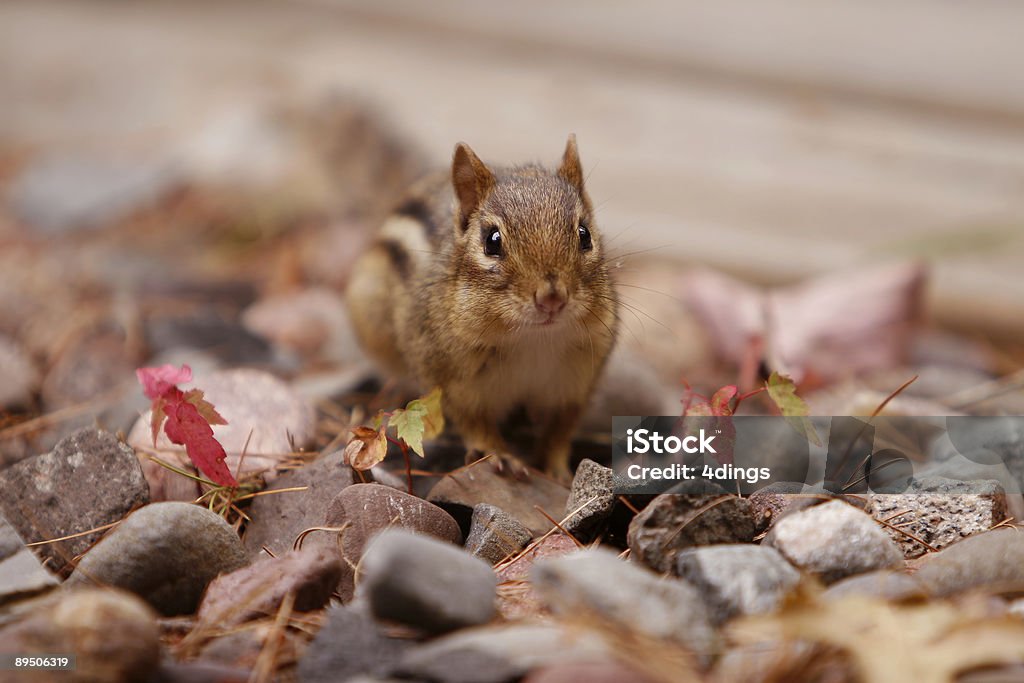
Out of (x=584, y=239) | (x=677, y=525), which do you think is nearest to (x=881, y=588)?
(x=677, y=525)

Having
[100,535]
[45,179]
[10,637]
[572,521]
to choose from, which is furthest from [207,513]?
[45,179]

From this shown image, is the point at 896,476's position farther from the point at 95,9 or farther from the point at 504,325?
the point at 95,9

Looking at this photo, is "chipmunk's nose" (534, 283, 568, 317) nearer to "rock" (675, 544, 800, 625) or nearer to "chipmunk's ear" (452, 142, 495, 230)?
"chipmunk's ear" (452, 142, 495, 230)

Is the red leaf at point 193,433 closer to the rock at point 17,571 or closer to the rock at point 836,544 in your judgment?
the rock at point 17,571

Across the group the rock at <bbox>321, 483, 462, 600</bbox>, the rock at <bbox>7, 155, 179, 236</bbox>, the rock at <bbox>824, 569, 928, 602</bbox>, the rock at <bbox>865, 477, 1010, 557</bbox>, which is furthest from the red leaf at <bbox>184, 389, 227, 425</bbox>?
the rock at <bbox>7, 155, 179, 236</bbox>

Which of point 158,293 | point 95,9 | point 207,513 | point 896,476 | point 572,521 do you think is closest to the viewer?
point 207,513

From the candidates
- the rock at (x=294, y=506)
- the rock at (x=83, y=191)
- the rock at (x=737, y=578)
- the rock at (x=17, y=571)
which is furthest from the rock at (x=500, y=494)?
the rock at (x=83, y=191)
